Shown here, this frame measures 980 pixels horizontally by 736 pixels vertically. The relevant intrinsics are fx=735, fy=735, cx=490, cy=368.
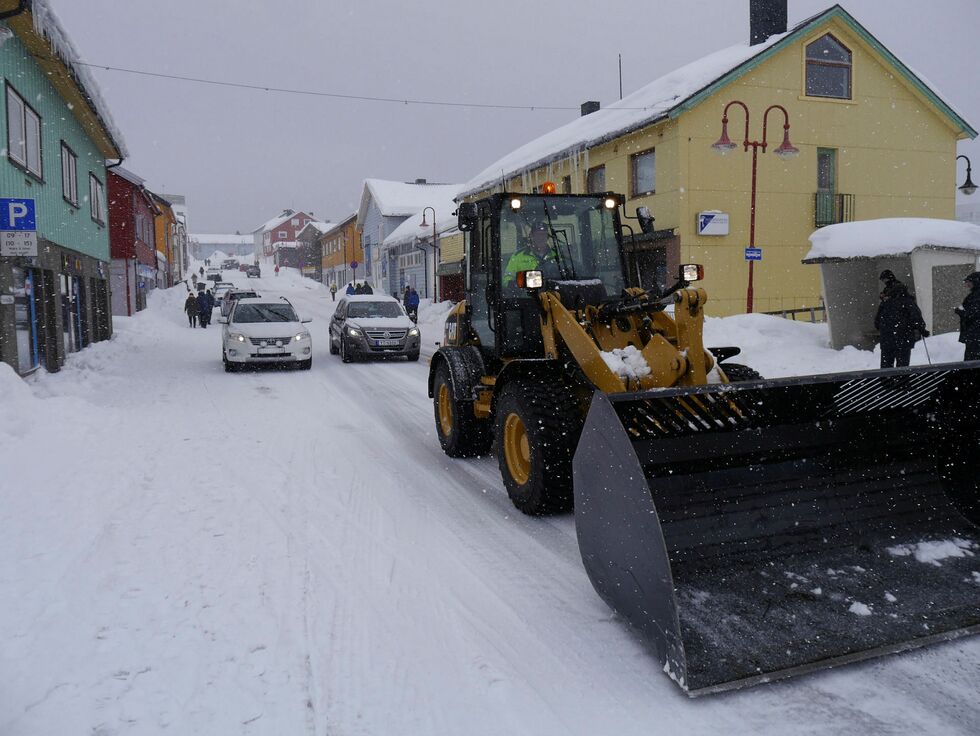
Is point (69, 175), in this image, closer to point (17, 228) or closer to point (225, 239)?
point (17, 228)

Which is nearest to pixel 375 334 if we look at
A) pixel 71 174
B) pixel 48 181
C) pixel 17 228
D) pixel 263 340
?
pixel 263 340

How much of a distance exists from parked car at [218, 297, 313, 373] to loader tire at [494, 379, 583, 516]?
32.6ft

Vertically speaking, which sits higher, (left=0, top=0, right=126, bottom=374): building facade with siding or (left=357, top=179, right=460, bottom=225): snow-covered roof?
(left=357, top=179, right=460, bottom=225): snow-covered roof

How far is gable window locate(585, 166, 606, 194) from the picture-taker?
22.4m

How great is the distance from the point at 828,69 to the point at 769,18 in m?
2.20

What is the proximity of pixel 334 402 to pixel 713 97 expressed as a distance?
537 inches

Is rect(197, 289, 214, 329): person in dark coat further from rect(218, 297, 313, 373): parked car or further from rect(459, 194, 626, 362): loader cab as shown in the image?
rect(459, 194, 626, 362): loader cab

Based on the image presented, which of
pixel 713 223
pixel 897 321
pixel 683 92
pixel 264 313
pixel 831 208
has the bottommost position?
pixel 897 321

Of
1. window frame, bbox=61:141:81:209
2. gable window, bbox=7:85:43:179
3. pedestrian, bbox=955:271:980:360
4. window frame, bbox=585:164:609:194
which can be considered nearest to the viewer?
pedestrian, bbox=955:271:980:360

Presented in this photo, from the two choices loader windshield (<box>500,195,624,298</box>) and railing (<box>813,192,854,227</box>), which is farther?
railing (<box>813,192,854,227</box>)

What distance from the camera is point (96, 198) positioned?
20.0 m

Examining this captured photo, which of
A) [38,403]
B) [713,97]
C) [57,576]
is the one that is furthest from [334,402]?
[713,97]

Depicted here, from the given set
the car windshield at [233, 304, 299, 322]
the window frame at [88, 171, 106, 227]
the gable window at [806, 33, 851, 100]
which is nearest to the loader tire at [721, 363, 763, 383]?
the car windshield at [233, 304, 299, 322]

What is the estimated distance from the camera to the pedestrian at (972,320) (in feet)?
30.1
